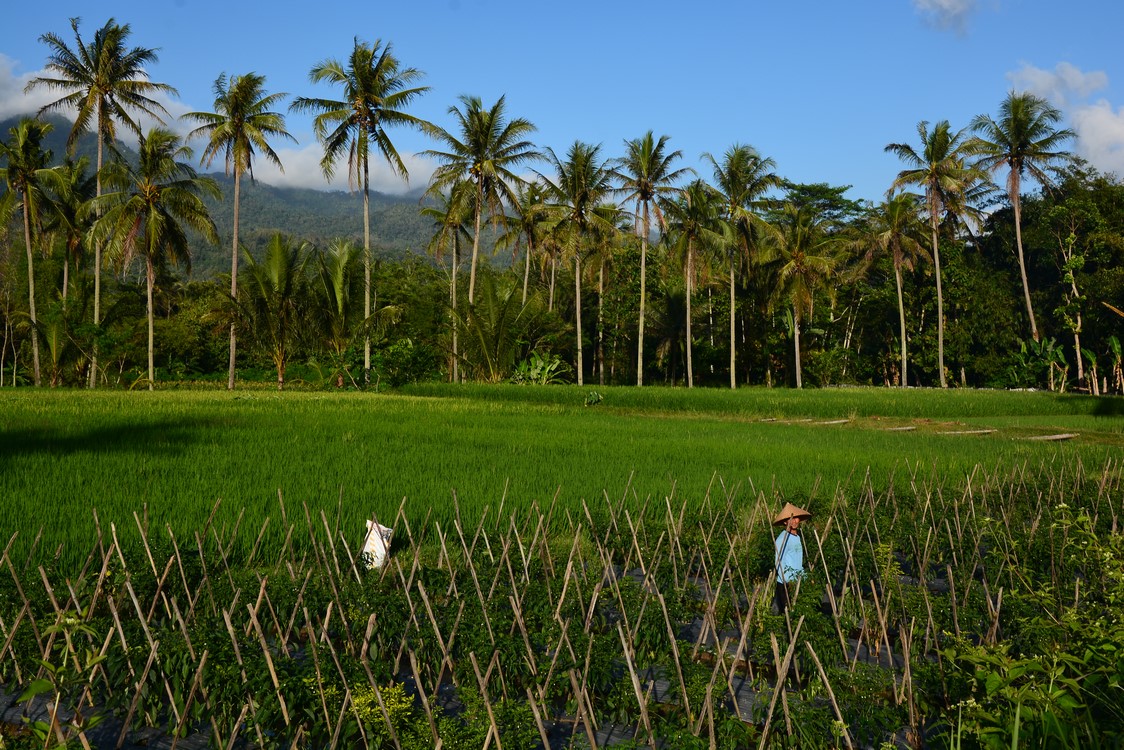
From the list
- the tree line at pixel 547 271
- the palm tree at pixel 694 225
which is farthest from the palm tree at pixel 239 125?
the palm tree at pixel 694 225

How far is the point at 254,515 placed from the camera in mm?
6625

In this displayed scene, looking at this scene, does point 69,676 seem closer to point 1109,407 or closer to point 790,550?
point 790,550

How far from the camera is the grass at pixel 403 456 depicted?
710cm

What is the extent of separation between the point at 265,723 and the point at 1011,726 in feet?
9.15

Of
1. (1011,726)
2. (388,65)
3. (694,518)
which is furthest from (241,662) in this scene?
(388,65)

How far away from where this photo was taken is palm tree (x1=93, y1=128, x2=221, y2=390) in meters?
25.1

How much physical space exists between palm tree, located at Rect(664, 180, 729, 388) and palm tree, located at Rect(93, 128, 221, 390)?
17.8m

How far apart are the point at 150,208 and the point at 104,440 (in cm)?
1729

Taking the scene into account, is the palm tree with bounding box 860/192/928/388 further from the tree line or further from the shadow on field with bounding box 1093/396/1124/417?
the shadow on field with bounding box 1093/396/1124/417

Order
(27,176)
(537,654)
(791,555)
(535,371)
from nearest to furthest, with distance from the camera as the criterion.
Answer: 1. (537,654)
2. (791,555)
3. (27,176)
4. (535,371)

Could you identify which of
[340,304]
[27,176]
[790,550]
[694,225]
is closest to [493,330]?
[340,304]

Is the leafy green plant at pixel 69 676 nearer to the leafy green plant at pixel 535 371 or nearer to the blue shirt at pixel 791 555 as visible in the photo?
the blue shirt at pixel 791 555

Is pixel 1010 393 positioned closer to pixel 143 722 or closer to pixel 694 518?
pixel 694 518

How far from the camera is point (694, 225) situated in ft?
110
